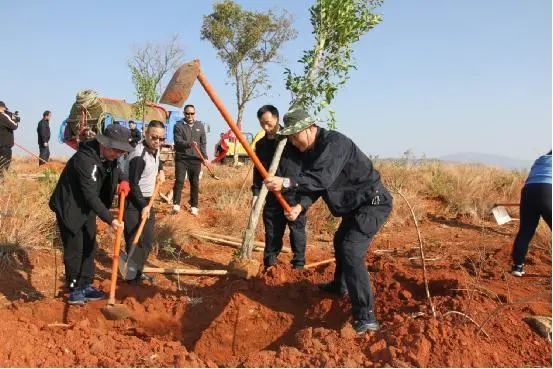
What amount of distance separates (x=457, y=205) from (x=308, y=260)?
4.81 m

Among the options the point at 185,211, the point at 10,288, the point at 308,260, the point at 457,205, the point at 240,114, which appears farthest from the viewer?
the point at 240,114

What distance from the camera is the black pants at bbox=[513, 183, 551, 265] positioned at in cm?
495

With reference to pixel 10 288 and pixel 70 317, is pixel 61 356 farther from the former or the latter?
pixel 10 288

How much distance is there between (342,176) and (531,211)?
258 centimetres

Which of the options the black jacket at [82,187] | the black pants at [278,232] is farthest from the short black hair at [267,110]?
the black jacket at [82,187]

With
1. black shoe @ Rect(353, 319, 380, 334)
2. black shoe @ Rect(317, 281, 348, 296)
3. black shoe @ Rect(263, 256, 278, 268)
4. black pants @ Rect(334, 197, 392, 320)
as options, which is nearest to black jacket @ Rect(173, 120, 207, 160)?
Result: black shoe @ Rect(263, 256, 278, 268)

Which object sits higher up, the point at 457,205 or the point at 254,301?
the point at 457,205

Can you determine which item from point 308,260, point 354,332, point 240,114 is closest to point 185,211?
point 308,260

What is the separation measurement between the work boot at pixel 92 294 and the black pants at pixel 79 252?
5cm

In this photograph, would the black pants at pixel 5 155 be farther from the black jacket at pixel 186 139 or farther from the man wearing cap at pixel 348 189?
the man wearing cap at pixel 348 189

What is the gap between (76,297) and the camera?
436cm

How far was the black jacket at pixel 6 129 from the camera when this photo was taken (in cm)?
953

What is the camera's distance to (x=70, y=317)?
4254 mm

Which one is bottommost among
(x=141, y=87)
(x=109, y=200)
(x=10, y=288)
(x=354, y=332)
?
(x=10, y=288)
